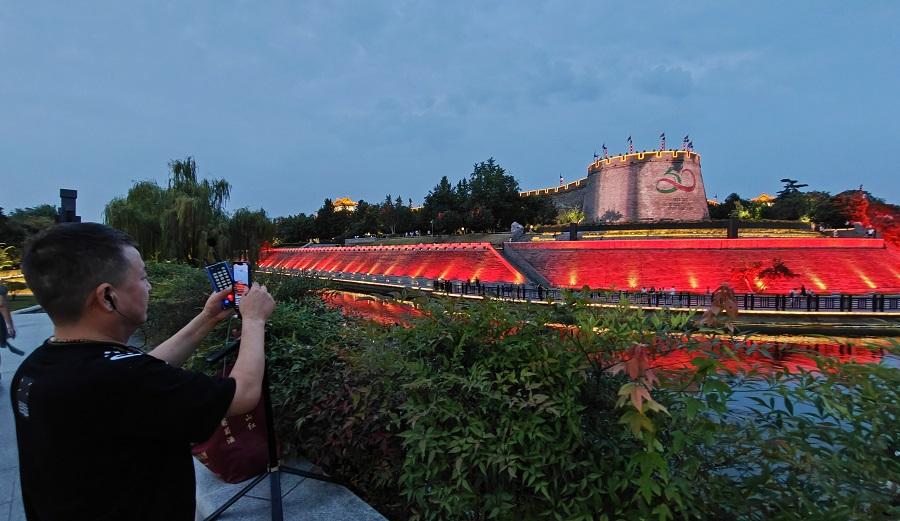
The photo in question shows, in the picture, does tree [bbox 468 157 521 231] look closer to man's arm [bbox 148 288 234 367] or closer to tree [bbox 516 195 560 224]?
tree [bbox 516 195 560 224]

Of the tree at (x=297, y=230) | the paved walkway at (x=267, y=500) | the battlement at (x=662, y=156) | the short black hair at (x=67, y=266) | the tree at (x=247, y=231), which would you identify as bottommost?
the paved walkway at (x=267, y=500)

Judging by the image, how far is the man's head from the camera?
1.33 metres

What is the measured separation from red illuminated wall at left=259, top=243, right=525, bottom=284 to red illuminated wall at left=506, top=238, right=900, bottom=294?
461 centimetres

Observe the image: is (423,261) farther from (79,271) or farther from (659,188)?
(79,271)

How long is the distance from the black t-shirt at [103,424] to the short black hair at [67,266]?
0.46 feet

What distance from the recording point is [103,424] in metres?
1.22

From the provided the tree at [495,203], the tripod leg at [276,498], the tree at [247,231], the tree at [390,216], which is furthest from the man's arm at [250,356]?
the tree at [390,216]

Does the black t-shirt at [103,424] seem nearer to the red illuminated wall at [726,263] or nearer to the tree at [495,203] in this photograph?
the red illuminated wall at [726,263]

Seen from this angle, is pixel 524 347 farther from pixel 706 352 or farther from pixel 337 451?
pixel 337 451

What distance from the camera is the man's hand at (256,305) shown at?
1.76 metres

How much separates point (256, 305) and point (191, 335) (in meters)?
0.53

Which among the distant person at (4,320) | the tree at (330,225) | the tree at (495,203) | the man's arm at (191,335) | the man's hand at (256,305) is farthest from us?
the tree at (330,225)

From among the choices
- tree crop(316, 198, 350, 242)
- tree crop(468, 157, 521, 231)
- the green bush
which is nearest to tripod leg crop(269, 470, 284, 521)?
the green bush

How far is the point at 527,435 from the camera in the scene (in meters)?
1.97
